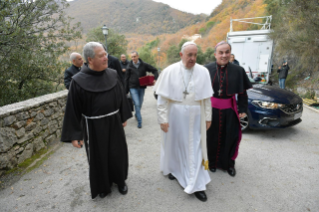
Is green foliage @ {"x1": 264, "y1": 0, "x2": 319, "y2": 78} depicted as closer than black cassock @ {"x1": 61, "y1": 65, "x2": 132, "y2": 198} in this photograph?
No

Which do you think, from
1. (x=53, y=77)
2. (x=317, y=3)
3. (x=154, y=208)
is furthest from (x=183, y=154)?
(x=317, y=3)

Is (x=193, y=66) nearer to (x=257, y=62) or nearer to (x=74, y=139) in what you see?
(x=74, y=139)

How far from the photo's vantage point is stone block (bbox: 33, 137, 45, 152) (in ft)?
12.4

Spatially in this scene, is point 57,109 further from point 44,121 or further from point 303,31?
point 303,31

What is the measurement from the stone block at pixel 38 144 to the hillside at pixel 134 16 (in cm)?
5431

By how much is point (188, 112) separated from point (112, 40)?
1934cm

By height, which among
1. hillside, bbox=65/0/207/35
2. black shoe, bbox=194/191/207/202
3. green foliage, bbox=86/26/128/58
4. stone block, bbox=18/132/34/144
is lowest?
black shoe, bbox=194/191/207/202

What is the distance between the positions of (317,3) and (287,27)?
8.90ft

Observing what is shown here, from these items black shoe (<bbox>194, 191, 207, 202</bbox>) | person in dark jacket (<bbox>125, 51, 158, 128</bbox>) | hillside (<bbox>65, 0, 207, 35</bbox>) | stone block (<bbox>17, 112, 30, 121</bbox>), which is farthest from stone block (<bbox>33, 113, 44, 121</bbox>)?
hillside (<bbox>65, 0, 207, 35</bbox>)

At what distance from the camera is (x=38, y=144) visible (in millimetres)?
3873

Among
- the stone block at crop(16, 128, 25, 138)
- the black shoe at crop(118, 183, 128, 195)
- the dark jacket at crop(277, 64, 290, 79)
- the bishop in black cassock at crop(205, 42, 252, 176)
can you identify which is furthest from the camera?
the dark jacket at crop(277, 64, 290, 79)

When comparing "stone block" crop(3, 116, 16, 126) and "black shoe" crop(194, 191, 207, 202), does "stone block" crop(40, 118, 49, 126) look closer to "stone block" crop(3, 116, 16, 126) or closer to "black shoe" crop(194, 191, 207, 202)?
"stone block" crop(3, 116, 16, 126)

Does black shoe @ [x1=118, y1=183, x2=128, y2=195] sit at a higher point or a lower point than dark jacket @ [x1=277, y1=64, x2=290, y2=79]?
lower

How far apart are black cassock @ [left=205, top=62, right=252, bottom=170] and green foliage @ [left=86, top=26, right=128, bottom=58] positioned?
1800 centimetres
